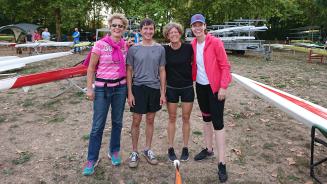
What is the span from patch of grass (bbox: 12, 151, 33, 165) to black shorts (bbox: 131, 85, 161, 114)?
179 cm

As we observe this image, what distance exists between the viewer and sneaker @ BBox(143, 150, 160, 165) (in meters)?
4.27

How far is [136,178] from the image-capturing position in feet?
12.9

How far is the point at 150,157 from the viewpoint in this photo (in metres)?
4.32

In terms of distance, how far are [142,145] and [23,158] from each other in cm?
175

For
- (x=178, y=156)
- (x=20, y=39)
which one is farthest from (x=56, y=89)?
(x=20, y=39)

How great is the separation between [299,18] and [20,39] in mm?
28410

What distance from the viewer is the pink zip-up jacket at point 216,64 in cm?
372

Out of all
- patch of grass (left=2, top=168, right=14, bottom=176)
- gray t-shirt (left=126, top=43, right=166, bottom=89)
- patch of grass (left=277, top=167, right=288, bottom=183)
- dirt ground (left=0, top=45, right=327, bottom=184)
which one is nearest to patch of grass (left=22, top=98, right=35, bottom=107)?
dirt ground (left=0, top=45, right=327, bottom=184)

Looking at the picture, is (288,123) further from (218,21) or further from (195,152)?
(218,21)

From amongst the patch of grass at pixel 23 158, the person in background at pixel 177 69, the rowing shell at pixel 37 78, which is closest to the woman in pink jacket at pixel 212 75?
the person in background at pixel 177 69

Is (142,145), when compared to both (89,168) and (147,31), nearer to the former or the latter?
(89,168)

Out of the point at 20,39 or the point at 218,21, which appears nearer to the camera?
the point at 218,21

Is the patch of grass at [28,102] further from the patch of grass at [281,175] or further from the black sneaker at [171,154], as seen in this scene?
the patch of grass at [281,175]

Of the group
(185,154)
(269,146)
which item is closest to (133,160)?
(185,154)
